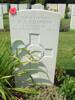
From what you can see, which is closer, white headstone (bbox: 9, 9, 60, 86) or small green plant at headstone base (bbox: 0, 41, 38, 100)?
small green plant at headstone base (bbox: 0, 41, 38, 100)

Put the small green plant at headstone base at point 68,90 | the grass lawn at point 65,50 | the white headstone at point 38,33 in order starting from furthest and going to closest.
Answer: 1. the grass lawn at point 65,50
2. the white headstone at point 38,33
3. the small green plant at headstone base at point 68,90

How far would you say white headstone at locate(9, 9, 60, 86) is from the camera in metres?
4.57

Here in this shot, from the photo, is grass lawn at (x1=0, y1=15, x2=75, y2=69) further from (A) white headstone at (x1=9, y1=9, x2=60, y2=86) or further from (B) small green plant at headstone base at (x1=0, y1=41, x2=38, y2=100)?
(A) white headstone at (x1=9, y1=9, x2=60, y2=86)

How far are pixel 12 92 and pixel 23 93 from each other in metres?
0.18

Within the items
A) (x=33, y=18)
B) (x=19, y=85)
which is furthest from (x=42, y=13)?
(x=19, y=85)

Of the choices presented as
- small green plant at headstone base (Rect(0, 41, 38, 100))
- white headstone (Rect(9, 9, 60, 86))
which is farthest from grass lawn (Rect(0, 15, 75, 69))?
white headstone (Rect(9, 9, 60, 86))

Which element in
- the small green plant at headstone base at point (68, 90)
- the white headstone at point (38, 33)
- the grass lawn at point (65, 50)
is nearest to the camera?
the small green plant at headstone base at point (68, 90)

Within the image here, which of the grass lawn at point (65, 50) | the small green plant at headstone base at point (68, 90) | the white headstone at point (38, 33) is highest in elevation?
the white headstone at point (38, 33)

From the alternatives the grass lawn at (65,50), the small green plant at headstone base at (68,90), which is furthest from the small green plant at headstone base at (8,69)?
the small green plant at headstone base at (68,90)

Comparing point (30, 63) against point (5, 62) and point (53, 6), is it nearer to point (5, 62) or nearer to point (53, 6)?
point (5, 62)

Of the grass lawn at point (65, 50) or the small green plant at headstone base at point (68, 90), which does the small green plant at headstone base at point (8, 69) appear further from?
the small green plant at headstone base at point (68, 90)

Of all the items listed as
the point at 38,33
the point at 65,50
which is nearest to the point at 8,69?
the point at 38,33

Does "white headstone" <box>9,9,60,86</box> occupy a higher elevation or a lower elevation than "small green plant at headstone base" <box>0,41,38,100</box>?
higher

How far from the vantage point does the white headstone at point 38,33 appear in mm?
4570
